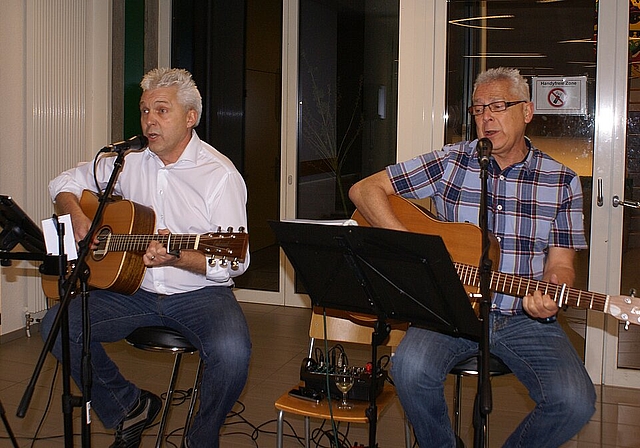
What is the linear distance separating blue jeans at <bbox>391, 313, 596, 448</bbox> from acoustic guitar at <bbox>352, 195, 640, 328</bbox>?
219 millimetres

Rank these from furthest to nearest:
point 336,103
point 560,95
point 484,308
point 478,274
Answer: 1. point 336,103
2. point 560,95
3. point 478,274
4. point 484,308

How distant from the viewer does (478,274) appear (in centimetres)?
270

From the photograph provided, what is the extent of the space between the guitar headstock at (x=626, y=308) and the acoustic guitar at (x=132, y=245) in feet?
4.06

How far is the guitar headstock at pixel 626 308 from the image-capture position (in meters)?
2.37

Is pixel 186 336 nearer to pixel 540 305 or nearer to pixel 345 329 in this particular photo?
pixel 345 329

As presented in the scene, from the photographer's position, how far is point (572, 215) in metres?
2.93

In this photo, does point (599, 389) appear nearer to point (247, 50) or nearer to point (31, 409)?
point (31, 409)

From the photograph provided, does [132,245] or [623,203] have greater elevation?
[623,203]

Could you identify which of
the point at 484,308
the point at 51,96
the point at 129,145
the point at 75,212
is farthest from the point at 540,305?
the point at 51,96

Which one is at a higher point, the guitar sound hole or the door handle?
the door handle

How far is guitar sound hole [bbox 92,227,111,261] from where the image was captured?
3049 millimetres

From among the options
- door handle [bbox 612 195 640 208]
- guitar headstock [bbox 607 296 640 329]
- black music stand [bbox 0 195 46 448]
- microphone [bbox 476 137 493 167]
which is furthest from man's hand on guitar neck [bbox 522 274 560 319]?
door handle [bbox 612 195 640 208]

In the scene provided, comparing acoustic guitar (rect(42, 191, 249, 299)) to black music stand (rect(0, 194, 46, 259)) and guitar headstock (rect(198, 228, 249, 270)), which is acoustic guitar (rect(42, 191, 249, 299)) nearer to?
guitar headstock (rect(198, 228, 249, 270))

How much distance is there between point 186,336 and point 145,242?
1.24 feet
